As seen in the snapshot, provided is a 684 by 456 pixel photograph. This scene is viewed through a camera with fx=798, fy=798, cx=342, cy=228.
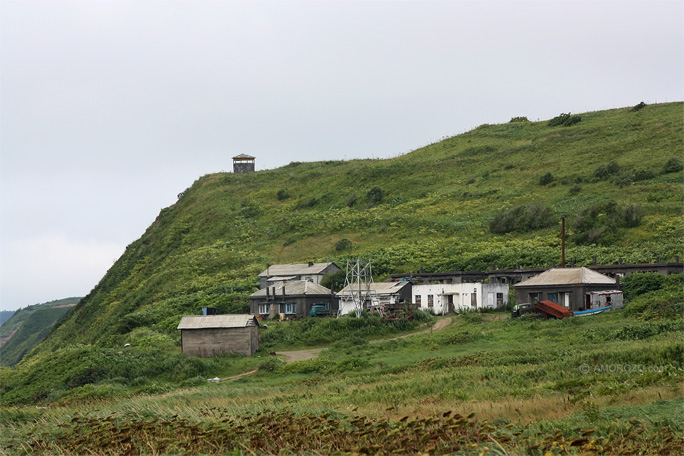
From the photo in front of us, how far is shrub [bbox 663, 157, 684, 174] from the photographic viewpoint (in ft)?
319

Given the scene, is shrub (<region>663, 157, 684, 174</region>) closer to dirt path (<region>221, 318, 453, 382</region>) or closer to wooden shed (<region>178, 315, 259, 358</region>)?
dirt path (<region>221, 318, 453, 382</region>)

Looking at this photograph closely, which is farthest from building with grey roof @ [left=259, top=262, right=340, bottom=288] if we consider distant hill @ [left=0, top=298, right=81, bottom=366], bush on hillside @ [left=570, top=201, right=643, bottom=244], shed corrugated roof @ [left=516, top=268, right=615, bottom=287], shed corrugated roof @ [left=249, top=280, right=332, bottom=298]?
distant hill @ [left=0, top=298, right=81, bottom=366]

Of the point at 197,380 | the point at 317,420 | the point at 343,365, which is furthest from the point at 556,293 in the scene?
the point at 317,420

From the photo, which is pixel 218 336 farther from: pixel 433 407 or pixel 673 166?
pixel 673 166

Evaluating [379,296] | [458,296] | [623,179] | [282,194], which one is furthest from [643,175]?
[282,194]

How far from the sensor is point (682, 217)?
77812 millimetres

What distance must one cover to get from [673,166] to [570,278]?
1915 inches

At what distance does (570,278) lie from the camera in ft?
187

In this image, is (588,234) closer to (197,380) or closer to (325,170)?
(197,380)

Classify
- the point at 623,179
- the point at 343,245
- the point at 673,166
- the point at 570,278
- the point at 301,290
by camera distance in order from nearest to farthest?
the point at 570,278
the point at 301,290
the point at 343,245
the point at 623,179
the point at 673,166

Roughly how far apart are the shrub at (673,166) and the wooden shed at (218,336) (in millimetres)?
64962

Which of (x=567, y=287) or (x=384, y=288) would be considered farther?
(x=384, y=288)

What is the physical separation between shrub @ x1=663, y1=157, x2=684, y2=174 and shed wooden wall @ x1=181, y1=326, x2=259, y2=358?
214ft

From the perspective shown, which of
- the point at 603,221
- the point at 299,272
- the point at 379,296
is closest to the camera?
the point at 379,296
